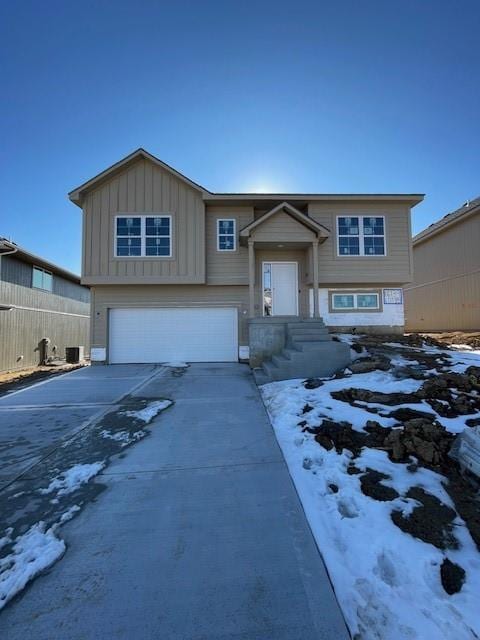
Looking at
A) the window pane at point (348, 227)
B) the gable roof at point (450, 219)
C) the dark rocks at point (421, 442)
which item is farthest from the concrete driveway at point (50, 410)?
the gable roof at point (450, 219)

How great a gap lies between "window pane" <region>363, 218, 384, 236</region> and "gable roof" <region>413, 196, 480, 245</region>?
6.20 m

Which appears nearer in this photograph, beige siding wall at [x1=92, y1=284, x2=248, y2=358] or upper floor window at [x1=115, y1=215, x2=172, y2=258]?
upper floor window at [x1=115, y1=215, x2=172, y2=258]

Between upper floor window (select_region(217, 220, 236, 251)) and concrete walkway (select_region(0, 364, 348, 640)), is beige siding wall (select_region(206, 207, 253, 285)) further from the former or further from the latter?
concrete walkway (select_region(0, 364, 348, 640))

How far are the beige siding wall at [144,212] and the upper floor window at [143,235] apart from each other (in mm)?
217

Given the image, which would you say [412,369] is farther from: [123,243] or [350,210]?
[123,243]

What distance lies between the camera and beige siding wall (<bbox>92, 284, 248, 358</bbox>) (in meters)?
11.2

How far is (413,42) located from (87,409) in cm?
1109

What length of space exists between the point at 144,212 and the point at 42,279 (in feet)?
29.3

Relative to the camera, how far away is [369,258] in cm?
1144

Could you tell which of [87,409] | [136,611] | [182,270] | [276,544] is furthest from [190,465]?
[182,270]

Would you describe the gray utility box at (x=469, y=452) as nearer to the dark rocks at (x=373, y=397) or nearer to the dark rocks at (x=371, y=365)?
the dark rocks at (x=373, y=397)

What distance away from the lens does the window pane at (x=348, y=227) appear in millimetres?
11500

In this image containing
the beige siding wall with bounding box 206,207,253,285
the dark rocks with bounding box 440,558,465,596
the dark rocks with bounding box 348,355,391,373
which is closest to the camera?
the dark rocks with bounding box 440,558,465,596

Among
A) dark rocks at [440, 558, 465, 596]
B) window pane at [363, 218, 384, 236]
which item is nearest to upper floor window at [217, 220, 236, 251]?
window pane at [363, 218, 384, 236]
